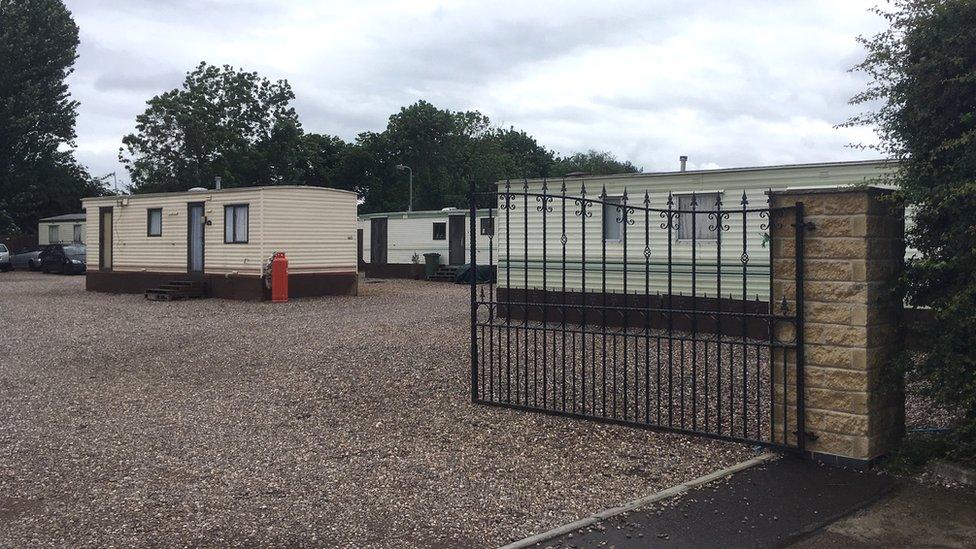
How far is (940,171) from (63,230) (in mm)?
39480

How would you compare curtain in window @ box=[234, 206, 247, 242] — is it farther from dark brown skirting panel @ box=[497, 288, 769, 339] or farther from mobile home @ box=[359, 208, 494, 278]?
dark brown skirting panel @ box=[497, 288, 769, 339]

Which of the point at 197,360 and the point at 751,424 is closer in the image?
the point at 751,424

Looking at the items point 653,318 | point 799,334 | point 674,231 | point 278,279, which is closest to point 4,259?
point 278,279

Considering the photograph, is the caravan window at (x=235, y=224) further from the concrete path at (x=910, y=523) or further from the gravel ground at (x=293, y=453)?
the concrete path at (x=910, y=523)

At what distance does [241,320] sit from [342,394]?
24.8 ft

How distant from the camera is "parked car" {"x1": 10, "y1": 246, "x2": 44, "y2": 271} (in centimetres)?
3553

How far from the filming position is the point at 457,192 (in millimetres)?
47219

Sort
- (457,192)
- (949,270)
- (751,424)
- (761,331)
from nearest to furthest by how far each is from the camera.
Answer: (949,270) → (751,424) → (761,331) → (457,192)

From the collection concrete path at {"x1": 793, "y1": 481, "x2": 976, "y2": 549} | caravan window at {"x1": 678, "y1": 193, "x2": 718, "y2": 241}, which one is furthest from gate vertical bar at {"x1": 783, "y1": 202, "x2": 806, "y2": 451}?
caravan window at {"x1": 678, "y1": 193, "x2": 718, "y2": 241}

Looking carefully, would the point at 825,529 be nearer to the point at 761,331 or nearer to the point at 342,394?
the point at 342,394

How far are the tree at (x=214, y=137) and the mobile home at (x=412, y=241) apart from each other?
15.9 meters

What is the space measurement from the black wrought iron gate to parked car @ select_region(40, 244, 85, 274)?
870 inches

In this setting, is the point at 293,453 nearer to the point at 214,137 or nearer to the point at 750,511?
the point at 750,511

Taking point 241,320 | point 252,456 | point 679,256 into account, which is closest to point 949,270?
point 252,456
